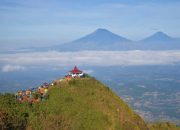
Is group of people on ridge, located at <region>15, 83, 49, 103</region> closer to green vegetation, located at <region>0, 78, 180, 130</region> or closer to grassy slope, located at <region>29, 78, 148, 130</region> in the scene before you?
green vegetation, located at <region>0, 78, 180, 130</region>

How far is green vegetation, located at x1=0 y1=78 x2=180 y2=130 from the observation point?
149 feet

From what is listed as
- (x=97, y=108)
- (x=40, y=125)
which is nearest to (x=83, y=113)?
(x=97, y=108)

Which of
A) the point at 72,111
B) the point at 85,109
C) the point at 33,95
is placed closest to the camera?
the point at 72,111

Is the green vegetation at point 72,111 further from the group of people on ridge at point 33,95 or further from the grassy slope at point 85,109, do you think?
the group of people on ridge at point 33,95

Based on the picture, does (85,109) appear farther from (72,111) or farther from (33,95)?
(33,95)

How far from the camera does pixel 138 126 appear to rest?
170ft

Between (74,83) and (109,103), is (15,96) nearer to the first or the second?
(74,83)

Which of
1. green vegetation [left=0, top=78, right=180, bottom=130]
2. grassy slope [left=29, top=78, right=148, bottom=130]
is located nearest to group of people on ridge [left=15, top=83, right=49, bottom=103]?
green vegetation [left=0, top=78, right=180, bottom=130]

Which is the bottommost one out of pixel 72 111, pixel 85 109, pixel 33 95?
pixel 72 111

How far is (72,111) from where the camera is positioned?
5066 centimetres

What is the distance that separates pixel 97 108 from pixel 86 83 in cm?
778

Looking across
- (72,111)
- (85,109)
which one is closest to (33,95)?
(72,111)

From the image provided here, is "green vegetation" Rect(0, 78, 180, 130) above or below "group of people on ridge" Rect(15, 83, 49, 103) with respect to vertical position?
below

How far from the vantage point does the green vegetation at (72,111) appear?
45406 mm
